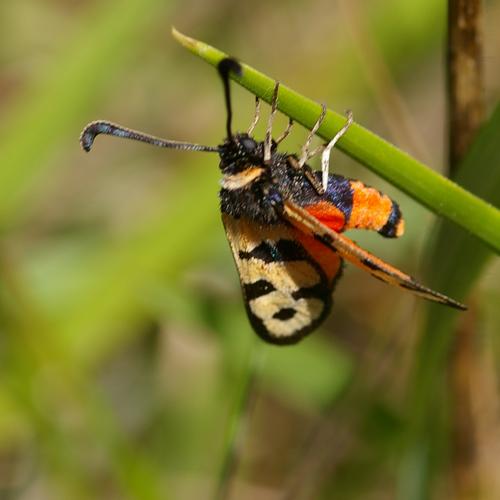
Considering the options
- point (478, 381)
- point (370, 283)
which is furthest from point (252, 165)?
point (370, 283)

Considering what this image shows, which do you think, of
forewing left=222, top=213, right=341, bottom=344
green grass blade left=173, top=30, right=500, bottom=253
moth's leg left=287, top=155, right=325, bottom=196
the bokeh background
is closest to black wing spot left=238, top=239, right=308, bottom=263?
forewing left=222, top=213, right=341, bottom=344

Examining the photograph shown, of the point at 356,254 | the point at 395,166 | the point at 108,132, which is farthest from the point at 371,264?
the point at 108,132

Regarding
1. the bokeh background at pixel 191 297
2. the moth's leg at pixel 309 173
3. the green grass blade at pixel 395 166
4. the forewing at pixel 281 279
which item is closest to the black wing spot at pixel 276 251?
the forewing at pixel 281 279

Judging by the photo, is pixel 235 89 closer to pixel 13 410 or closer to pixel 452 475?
pixel 13 410

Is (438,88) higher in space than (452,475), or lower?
higher

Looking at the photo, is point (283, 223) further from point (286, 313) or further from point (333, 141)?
point (333, 141)

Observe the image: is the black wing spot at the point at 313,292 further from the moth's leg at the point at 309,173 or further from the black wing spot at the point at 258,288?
the moth's leg at the point at 309,173
